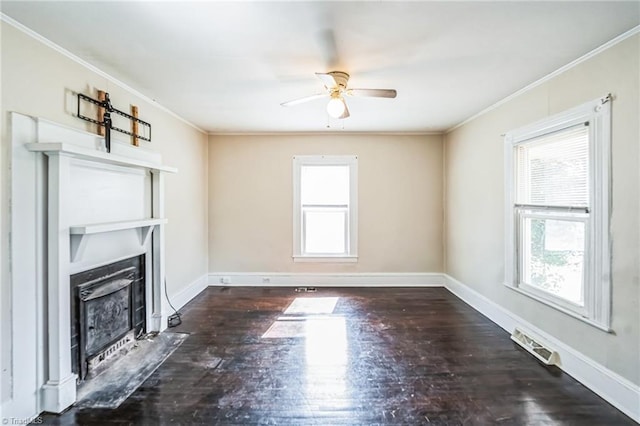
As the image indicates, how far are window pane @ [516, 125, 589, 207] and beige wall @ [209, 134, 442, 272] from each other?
1.94 metres

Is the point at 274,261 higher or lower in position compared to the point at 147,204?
lower

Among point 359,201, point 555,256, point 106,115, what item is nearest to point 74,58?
point 106,115

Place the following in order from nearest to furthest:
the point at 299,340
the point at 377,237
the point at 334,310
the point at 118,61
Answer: the point at 118,61 < the point at 299,340 < the point at 334,310 < the point at 377,237

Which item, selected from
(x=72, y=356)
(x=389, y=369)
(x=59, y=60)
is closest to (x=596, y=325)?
(x=389, y=369)

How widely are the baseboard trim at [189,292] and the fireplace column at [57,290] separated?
1.79m

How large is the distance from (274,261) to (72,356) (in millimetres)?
3057

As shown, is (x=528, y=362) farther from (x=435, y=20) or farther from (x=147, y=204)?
(x=147, y=204)

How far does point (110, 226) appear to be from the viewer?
251cm

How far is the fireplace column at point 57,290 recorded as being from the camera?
2068 mm

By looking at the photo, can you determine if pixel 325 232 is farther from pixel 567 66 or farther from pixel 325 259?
pixel 567 66

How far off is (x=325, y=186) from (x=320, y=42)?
10.3 feet

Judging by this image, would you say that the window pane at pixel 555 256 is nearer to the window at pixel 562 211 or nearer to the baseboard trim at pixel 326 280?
the window at pixel 562 211

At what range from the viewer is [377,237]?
5.15 meters

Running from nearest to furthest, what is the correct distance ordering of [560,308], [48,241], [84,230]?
[48,241] < [84,230] < [560,308]
